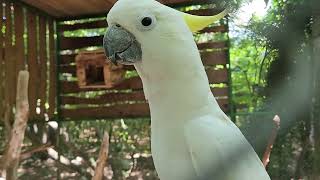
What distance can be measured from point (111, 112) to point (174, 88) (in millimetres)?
1733

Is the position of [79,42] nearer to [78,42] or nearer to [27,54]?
[78,42]

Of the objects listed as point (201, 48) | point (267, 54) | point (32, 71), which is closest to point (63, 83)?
point (32, 71)

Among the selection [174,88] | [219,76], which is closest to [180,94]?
[174,88]

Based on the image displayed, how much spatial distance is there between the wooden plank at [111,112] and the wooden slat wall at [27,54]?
0.47ft

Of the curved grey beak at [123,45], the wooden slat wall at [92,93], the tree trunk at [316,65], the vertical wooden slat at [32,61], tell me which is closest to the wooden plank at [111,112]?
the wooden slat wall at [92,93]

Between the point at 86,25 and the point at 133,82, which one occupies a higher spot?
the point at 86,25

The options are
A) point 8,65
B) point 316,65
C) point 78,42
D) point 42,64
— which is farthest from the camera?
point 78,42

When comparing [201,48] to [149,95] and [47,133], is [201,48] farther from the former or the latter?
[149,95]

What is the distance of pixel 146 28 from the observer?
96cm

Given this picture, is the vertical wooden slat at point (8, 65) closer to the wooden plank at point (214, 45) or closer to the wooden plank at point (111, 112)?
the wooden plank at point (111, 112)

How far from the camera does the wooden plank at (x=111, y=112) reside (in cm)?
259

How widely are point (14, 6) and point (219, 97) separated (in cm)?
135

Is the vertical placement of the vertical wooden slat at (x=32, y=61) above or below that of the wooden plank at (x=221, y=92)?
above

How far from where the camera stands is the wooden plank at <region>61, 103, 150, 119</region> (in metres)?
2.59
